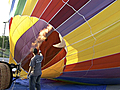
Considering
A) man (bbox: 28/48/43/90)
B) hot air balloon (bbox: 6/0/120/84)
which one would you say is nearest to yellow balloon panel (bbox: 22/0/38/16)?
hot air balloon (bbox: 6/0/120/84)

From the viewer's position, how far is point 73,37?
2.18 m

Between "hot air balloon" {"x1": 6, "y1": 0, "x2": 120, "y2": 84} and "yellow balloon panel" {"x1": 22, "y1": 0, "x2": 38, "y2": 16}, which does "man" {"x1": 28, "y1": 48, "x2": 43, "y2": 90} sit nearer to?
"hot air balloon" {"x1": 6, "y1": 0, "x2": 120, "y2": 84}

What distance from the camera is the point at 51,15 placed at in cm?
221

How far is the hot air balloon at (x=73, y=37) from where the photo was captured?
2084 millimetres

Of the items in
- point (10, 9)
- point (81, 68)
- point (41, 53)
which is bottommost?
point (81, 68)

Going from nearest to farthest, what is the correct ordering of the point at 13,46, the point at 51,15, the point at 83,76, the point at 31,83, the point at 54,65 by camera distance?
the point at 31,83, the point at 51,15, the point at 54,65, the point at 83,76, the point at 13,46

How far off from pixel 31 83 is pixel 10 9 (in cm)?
185

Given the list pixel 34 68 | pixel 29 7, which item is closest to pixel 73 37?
pixel 34 68

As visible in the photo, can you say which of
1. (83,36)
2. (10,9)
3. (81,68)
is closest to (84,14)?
(83,36)

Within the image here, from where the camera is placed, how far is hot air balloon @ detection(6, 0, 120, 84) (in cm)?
208

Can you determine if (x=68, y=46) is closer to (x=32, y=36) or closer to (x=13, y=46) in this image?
(x=32, y=36)

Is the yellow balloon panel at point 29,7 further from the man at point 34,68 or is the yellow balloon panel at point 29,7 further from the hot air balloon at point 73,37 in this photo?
the man at point 34,68

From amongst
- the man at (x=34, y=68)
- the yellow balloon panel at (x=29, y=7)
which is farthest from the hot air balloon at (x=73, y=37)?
the man at (x=34, y=68)

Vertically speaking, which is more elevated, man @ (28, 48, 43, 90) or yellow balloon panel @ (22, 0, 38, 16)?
yellow balloon panel @ (22, 0, 38, 16)
